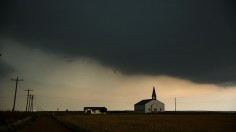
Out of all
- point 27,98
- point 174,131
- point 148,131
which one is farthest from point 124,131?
point 27,98

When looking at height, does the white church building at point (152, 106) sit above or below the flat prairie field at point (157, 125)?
above

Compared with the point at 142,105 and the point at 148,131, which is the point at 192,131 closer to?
the point at 148,131

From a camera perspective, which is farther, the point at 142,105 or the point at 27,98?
the point at 142,105

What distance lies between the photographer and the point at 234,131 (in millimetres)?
26531

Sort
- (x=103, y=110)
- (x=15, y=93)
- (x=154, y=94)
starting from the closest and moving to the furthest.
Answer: (x=15, y=93) → (x=154, y=94) → (x=103, y=110)

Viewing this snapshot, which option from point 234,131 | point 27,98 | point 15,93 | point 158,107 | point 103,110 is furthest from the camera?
point 103,110

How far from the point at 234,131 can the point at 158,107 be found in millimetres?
116775

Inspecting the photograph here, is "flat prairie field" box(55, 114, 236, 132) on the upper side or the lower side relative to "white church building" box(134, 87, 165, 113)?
lower

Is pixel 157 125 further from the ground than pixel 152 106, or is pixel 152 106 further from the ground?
pixel 152 106

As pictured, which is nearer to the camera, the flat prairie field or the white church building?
the flat prairie field

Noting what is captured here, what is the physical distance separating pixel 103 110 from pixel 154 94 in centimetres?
3057

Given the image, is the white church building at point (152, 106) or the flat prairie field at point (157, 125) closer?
the flat prairie field at point (157, 125)

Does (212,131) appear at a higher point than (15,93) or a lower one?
lower

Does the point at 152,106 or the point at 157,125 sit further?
the point at 152,106
